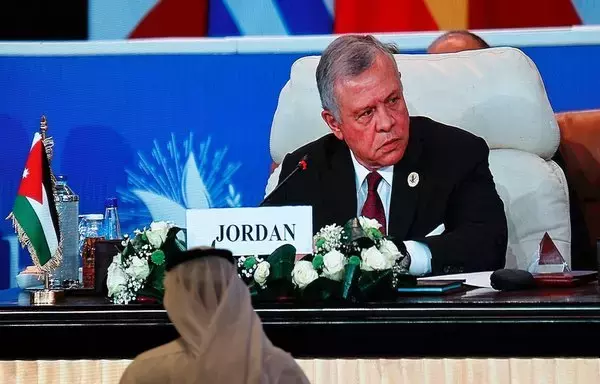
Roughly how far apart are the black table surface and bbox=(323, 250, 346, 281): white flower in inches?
3.0

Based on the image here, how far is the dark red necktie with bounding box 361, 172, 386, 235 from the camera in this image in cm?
276

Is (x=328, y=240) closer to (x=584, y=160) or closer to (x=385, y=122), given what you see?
(x=385, y=122)

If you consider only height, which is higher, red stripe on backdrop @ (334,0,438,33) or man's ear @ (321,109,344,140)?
red stripe on backdrop @ (334,0,438,33)

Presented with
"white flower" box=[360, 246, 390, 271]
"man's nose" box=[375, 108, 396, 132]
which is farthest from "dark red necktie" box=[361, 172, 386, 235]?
"white flower" box=[360, 246, 390, 271]

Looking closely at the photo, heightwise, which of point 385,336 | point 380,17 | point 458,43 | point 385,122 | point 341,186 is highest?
point 380,17

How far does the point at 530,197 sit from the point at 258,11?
3.60ft

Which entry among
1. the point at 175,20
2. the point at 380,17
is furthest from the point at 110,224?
the point at 380,17

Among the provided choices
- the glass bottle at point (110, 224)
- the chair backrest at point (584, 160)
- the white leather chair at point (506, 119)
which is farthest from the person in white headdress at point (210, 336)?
the chair backrest at point (584, 160)

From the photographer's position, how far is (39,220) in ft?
6.73

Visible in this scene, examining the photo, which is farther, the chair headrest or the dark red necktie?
the chair headrest

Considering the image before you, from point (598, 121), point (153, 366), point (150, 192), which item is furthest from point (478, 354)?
point (150, 192)

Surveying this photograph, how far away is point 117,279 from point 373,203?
108cm

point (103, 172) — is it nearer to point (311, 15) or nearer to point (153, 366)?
point (311, 15)

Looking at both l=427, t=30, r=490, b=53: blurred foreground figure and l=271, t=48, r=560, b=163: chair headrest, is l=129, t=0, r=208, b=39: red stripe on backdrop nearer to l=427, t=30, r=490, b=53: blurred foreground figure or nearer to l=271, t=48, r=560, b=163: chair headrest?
l=271, t=48, r=560, b=163: chair headrest
